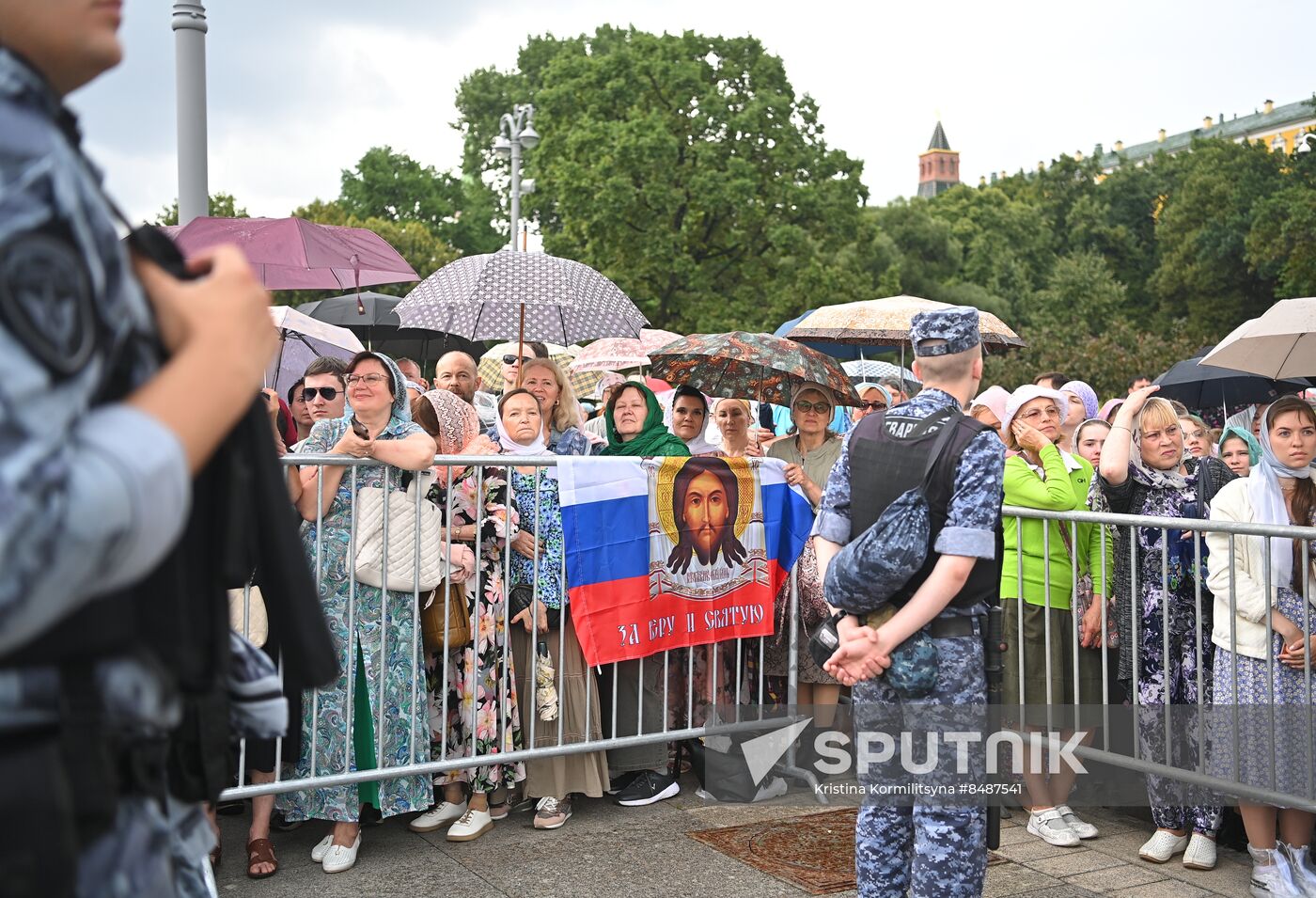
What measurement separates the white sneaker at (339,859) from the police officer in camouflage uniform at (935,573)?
7.64 ft

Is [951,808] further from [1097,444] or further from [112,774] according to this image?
[1097,444]

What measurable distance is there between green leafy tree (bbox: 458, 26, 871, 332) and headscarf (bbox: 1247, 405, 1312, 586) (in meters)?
26.2

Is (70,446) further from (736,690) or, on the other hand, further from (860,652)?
(736,690)

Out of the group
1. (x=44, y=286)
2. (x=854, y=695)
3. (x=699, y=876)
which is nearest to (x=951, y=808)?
(x=854, y=695)

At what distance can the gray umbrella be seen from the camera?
25.8ft

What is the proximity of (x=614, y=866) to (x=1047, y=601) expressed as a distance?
2.61m

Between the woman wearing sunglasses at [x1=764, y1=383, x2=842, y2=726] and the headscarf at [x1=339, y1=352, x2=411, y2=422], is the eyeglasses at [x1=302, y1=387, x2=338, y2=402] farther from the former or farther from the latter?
the woman wearing sunglasses at [x1=764, y1=383, x2=842, y2=726]

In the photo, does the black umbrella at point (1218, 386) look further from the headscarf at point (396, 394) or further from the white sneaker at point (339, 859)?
the white sneaker at point (339, 859)

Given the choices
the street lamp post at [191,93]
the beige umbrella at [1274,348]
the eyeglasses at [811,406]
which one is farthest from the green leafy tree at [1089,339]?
the street lamp post at [191,93]

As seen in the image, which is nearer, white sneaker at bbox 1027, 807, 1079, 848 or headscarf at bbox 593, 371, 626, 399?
white sneaker at bbox 1027, 807, 1079, 848

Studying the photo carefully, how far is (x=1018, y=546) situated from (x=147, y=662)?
5499mm

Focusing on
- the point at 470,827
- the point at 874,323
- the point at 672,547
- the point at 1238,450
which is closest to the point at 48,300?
the point at 470,827

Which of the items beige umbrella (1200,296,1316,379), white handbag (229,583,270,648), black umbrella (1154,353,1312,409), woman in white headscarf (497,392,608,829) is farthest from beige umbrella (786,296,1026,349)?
white handbag (229,583,270,648)

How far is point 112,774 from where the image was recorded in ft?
4.57
